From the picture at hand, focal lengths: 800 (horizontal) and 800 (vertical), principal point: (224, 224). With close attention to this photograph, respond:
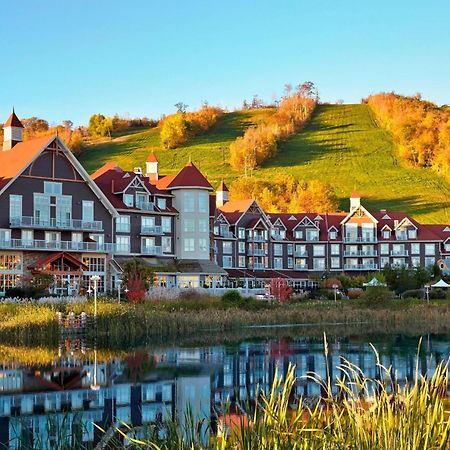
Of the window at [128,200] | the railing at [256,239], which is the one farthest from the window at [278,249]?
the window at [128,200]

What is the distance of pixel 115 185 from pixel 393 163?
72076 mm

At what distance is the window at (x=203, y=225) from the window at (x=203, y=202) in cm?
95

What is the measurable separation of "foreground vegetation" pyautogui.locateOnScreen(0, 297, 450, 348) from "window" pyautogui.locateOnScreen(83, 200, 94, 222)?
1462 centimetres

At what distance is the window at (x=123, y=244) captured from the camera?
2677 inches

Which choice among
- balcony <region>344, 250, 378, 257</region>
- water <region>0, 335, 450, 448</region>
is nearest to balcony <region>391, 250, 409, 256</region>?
balcony <region>344, 250, 378, 257</region>

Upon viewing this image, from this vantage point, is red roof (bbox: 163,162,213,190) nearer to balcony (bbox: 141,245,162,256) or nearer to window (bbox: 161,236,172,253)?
window (bbox: 161,236,172,253)

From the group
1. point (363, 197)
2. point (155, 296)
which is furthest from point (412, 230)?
point (155, 296)

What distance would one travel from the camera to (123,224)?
6862 centimetres

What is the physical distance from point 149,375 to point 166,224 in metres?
43.6

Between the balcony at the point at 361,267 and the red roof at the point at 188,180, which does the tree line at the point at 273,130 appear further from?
the red roof at the point at 188,180

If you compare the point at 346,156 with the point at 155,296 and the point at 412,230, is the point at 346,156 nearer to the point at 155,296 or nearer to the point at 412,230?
the point at 412,230

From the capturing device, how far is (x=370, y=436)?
29.0ft

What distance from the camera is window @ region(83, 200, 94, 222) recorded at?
6359cm

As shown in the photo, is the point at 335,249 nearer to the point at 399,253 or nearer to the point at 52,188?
the point at 399,253
